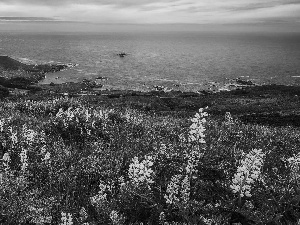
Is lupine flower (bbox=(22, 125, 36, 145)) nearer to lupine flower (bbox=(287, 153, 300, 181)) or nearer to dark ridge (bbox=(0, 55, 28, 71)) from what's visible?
lupine flower (bbox=(287, 153, 300, 181))

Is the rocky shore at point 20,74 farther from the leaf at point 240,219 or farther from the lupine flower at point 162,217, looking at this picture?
the leaf at point 240,219

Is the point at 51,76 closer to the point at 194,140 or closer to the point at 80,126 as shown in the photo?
the point at 80,126

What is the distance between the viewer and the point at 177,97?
166ft

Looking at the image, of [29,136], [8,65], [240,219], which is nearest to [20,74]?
[8,65]

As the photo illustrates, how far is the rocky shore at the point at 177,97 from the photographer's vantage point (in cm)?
3378

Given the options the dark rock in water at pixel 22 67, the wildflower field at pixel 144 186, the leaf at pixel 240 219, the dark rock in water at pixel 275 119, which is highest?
the wildflower field at pixel 144 186

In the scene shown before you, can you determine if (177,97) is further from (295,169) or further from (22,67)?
(295,169)

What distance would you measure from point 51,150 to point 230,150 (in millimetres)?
4773

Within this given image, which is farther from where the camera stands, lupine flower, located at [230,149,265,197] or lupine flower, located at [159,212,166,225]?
lupine flower, located at [230,149,265,197]

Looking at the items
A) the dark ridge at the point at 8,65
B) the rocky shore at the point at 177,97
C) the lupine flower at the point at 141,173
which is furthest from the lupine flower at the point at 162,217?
the dark ridge at the point at 8,65

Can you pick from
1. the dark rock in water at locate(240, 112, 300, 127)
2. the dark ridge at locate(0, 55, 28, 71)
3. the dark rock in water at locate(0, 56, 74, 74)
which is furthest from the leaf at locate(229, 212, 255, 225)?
the dark ridge at locate(0, 55, 28, 71)

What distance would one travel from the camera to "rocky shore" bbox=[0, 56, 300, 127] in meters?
33.8

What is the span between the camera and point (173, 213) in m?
5.20

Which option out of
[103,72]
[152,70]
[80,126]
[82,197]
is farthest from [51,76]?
[82,197]
